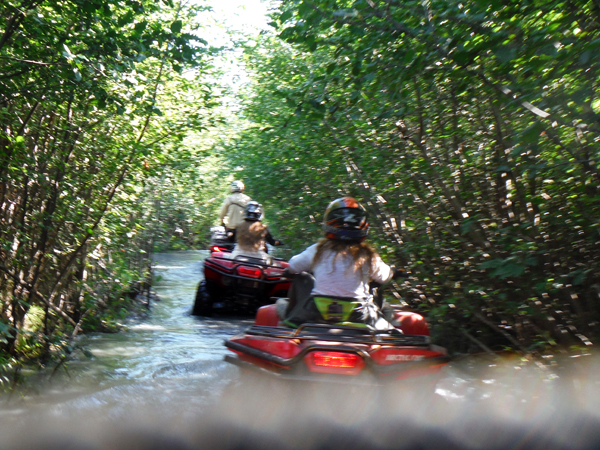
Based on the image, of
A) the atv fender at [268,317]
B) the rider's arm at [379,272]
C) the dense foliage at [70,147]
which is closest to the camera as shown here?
the rider's arm at [379,272]

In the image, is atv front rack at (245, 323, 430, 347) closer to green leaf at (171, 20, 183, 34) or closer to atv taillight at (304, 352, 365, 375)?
atv taillight at (304, 352, 365, 375)

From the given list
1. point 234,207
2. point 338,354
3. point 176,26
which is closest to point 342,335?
point 338,354

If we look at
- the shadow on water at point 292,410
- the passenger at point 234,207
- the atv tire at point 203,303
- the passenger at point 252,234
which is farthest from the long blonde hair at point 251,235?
the shadow on water at point 292,410

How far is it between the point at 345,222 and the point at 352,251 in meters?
0.25

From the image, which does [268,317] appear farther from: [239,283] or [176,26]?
[239,283]

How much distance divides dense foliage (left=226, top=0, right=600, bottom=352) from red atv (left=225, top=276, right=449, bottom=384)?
0.98m

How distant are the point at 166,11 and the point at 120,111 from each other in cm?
426

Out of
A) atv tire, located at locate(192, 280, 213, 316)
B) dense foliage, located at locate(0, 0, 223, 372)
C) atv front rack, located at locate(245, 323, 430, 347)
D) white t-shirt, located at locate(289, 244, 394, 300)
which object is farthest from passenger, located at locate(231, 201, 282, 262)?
atv front rack, located at locate(245, 323, 430, 347)

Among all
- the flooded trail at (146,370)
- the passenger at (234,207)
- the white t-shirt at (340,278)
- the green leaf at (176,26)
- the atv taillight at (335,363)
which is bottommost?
the flooded trail at (146,370)

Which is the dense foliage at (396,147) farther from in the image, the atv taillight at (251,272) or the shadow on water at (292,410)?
the atv taillight at (251,272)

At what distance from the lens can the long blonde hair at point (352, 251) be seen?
5.26 metres

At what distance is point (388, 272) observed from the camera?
5.54m

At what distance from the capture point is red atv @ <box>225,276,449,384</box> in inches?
165

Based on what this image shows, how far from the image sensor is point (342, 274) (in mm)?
5211
